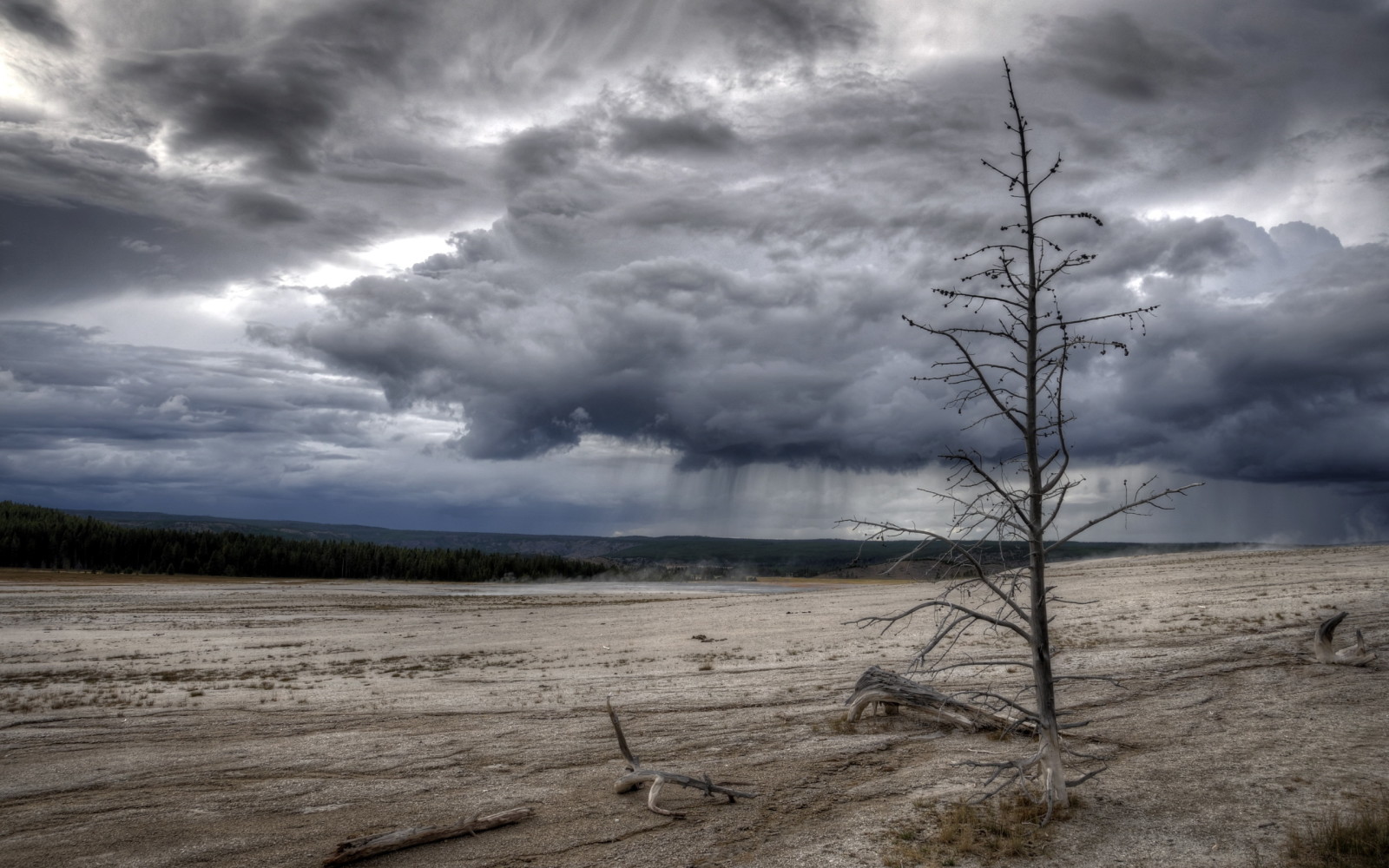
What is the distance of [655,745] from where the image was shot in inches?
647

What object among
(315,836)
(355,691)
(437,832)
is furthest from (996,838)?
(355,691)

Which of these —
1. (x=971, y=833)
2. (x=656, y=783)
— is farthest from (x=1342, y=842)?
(x=656, y=783)

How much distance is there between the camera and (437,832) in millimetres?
11352

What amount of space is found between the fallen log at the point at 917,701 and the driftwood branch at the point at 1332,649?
26.2 feet

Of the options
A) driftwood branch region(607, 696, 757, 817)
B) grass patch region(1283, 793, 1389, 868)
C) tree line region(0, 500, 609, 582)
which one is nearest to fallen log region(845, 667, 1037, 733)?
driftwood branch region(607, 696, 757, 817)

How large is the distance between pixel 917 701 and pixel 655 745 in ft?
17.7

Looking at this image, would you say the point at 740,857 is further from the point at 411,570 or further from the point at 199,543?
the point at 199,543

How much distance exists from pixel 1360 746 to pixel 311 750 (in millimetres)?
19063

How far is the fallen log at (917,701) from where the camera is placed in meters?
16.3

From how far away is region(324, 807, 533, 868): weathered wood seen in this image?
34.9ft

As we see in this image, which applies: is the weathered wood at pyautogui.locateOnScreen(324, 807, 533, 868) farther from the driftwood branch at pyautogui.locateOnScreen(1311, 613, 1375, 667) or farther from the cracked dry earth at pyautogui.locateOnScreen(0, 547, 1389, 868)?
the driftwood branch at pyautogui.locateOnScreen(1311, 613, 1375, 667)

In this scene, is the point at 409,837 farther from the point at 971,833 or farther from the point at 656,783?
the point at 971,833

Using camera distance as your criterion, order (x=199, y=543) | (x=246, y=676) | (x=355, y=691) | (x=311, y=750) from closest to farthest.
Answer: (x=311, y=750) < (x=355, y=691) < (x=246, y=676) < (x=199, y=543)

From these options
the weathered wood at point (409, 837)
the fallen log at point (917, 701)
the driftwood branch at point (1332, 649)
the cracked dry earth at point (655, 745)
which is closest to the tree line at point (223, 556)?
the cracked dry earth at point (655, 745)
